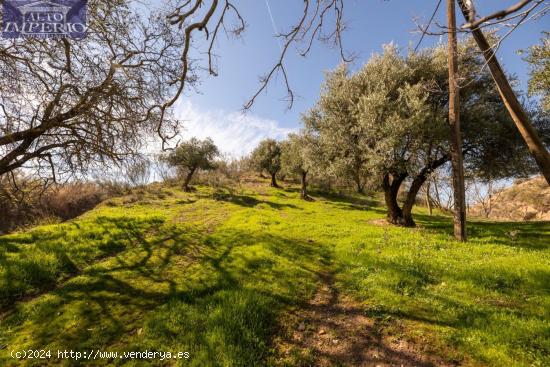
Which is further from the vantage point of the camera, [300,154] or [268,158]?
[268,158]

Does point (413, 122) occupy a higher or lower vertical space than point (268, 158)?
lower

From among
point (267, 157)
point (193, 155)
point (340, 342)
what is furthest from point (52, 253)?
point (267, 157)

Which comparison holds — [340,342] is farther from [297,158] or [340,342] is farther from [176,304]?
[297,158]

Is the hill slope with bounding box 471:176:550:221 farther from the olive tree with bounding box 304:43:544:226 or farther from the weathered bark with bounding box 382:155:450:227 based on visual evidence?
the weathered bark with bounding box 382:155:450:227

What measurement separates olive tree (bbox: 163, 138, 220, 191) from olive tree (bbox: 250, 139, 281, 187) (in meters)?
9.39

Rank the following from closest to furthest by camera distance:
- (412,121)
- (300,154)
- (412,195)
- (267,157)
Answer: (412,121), (412,195), (300,154), (267,157)

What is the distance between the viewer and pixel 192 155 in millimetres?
46656

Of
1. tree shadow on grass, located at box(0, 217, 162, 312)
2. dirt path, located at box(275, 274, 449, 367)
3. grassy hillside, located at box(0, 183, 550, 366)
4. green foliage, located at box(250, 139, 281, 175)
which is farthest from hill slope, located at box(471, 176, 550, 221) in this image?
tree shadow on grass, located at box(0, 217, 162, 312)

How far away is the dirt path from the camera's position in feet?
15.0

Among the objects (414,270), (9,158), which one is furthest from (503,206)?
(9,158)

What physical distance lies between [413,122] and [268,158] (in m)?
40.4

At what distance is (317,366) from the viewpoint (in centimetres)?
450

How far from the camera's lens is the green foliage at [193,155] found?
1817 inches

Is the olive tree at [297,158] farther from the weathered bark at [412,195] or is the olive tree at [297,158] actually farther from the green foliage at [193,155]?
the green foliage at [193,155]
